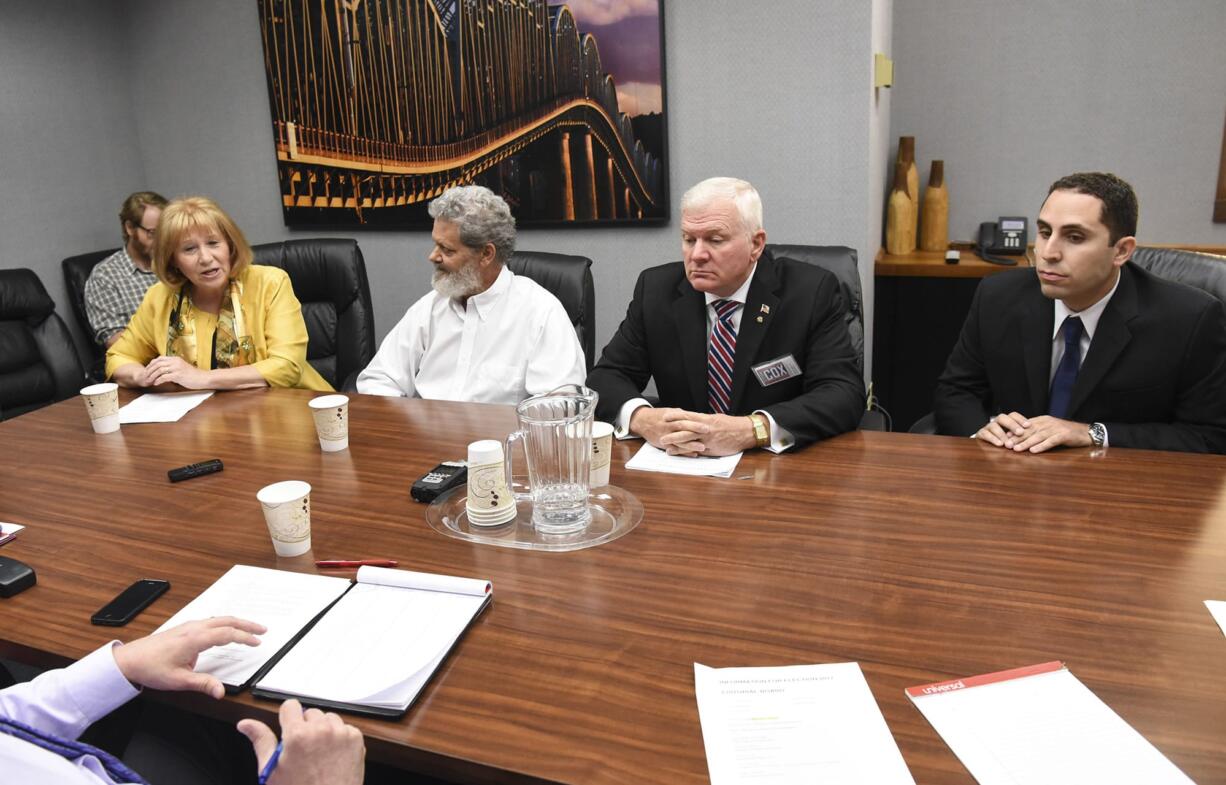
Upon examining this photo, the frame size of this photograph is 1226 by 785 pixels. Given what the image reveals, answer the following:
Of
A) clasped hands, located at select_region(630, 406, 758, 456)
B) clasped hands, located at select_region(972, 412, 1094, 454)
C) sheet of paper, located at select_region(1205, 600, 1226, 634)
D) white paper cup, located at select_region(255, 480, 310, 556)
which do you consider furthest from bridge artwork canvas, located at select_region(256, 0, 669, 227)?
sheet of paper, located at select_region(1205, 600, 1226, 634)

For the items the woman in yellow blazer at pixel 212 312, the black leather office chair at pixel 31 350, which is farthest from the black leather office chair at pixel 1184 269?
the black leather office chair at pixel 31 350

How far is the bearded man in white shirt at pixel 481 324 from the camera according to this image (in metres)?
2.47

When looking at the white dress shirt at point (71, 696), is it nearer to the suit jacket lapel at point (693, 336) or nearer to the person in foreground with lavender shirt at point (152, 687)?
the person in foreground with lavender shirt at point (152, 687)

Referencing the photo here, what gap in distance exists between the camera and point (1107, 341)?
1.86m

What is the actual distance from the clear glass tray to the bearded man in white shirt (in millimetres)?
966

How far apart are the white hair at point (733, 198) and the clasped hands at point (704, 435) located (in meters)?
0.58

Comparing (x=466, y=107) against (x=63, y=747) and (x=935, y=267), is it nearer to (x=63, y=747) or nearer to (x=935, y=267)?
(x=935, y=267)

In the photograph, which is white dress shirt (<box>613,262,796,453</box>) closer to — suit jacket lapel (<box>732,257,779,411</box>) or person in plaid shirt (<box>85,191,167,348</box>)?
suit jacket lapel (<box>732,257,779,411</box>)

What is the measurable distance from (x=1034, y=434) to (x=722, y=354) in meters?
0.76

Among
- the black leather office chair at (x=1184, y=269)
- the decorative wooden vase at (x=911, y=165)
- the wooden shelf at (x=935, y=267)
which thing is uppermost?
the decorative wooden vase at (x=911, y=165)

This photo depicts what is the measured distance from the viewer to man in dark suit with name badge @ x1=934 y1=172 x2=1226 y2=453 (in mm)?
1820

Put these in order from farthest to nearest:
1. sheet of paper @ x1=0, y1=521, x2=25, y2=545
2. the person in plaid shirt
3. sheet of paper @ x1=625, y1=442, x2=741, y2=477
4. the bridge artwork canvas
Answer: the person in plaid shirt < the bridge artwork canvas < sheet of paper @ x1=625, y1=442, x2=741, y2=477 < sheet of paper @ x1=0, y1=521, x2=25, y2=545

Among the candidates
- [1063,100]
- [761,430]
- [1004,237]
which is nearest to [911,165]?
[1004,237]

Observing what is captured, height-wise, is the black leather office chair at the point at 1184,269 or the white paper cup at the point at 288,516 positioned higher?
the black leather office chair at the point at 1184,269
